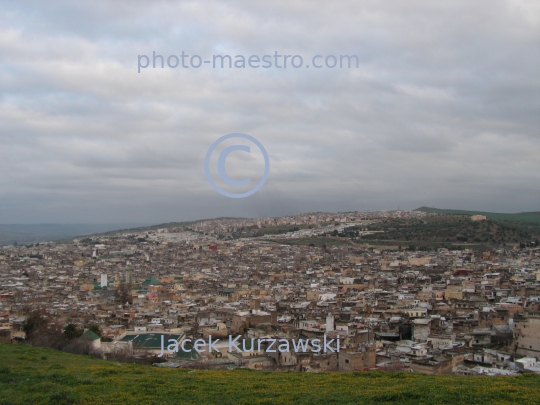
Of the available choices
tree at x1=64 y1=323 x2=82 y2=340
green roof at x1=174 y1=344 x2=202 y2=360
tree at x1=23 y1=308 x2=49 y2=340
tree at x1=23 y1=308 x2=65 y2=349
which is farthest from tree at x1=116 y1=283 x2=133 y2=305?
green roof at x1=174 y1=344 x2=202 y2=360

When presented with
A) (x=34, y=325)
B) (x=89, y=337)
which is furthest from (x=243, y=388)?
(x=34, y=325)

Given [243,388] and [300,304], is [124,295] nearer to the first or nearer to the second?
[300,304]

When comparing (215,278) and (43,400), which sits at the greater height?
(43,400)

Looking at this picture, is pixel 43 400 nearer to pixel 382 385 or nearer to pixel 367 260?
pixel 382 385

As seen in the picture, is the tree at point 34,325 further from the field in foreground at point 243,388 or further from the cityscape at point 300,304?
the field in foreground at point 243,388

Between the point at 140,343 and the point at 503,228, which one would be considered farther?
the point at 503,228

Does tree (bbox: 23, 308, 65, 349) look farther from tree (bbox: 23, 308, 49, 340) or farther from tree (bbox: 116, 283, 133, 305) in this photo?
tree (bbox: 116, 283, 133, 305)

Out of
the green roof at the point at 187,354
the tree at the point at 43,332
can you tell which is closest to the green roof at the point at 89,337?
the tree at the point at 43,332

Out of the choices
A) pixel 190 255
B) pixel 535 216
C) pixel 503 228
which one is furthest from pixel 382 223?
A: pixel 535 216

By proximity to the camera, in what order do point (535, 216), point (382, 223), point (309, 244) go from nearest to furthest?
point (309, 244) → point (382, 223) → point (535, 216)
